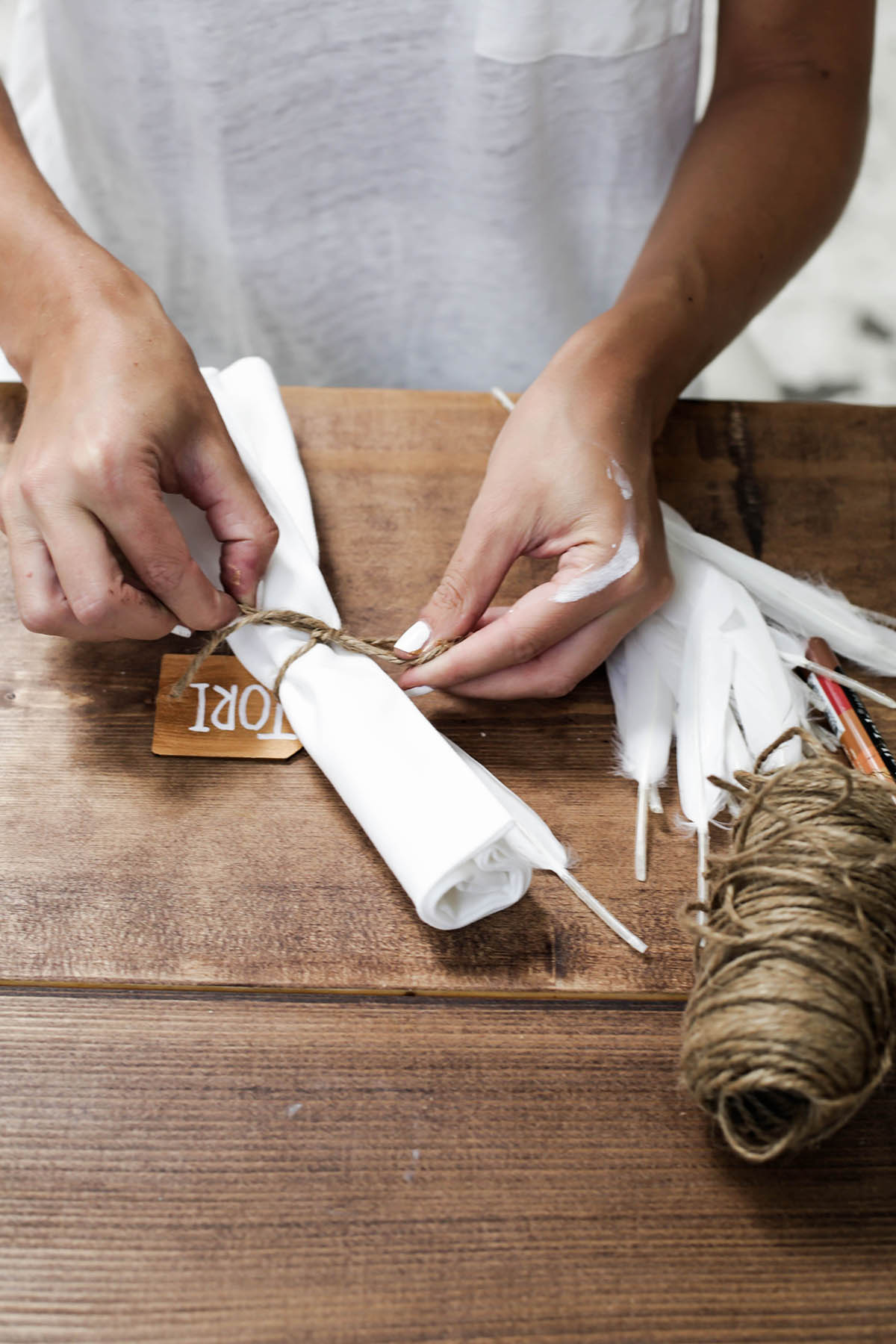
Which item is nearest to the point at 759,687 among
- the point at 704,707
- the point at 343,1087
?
the point at 704,707

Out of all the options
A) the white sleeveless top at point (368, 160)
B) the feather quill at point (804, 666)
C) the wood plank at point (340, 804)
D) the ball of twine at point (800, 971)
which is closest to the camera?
the ball of twine at point (800, 971)

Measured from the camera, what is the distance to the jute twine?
670 millimetres

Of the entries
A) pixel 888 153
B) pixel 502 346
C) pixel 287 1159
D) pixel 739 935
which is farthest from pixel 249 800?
pixel 888 153

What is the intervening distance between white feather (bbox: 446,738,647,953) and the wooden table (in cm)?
1

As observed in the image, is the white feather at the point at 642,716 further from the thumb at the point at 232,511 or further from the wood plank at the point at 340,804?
the thumb at the point at 232,511

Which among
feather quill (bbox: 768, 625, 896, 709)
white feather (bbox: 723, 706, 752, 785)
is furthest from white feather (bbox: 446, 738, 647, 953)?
feather quill (bbox: 768, 625, 896, 709)

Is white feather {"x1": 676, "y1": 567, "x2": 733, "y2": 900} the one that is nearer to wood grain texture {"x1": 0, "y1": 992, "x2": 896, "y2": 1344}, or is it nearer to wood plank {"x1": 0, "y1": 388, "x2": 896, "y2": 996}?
wood plank {"x1": 0, "y1": 388, "x2": 896, "y2": 996}

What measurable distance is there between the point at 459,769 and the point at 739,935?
0.64 ft

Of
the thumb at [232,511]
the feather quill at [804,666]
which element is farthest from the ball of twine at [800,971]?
the thumb at [232,511]

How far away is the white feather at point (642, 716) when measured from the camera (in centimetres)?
66

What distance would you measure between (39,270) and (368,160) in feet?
1.19

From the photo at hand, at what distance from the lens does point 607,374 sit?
71 cm

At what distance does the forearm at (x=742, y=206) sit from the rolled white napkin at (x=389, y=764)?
31 centimetres

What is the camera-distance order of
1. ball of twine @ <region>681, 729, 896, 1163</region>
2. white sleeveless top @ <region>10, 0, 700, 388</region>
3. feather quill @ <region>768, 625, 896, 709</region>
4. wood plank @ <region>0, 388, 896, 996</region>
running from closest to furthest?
1. ball of twine @ <region>681, 729, 896, 1163</region>
2. wood plank @ <region>0, 388, 896, 996</region>
3. feather quill @ <region>768, 625, 896, 709</region>
4. white sleeveless top @ <region>10, 0, 700, 388</region>
